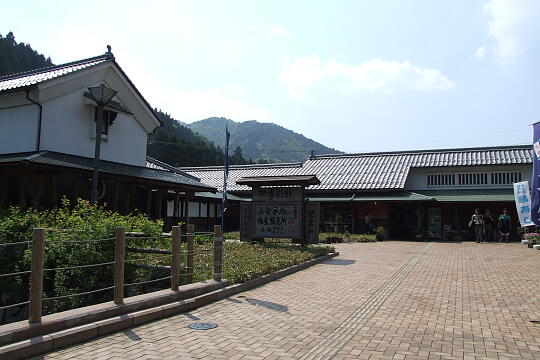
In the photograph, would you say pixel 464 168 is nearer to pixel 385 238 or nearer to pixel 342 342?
pixel 385 238

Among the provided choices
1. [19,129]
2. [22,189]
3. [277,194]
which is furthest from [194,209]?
[22,189]

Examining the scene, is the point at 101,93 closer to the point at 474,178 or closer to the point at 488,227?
the point at 488,227

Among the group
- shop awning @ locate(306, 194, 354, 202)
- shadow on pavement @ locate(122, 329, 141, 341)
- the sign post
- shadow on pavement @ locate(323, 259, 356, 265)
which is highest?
shop awning @ locate(306, 194, 354, 202)

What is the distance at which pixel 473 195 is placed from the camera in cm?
2592

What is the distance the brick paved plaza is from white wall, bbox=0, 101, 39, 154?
1052 centimetres

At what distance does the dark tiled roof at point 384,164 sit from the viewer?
90.0ft

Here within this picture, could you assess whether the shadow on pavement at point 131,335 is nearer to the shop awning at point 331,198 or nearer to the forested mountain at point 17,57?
the shop awning at point 331,198

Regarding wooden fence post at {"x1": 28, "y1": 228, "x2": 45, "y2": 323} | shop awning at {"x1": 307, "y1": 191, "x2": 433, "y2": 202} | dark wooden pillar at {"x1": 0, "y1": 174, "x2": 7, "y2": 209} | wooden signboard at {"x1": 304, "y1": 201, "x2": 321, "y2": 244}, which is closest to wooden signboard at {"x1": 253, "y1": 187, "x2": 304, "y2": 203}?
wooden signboard at {"x1": 304, "y1": 201, "x2": 321, "y2": 244}

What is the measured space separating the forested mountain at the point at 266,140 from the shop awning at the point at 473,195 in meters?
116

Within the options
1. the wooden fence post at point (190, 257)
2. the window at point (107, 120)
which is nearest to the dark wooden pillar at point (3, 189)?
the window at point (107, 120)

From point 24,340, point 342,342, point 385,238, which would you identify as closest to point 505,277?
point 342,342

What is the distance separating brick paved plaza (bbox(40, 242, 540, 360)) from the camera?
5.09 metres

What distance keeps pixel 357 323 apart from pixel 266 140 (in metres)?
164

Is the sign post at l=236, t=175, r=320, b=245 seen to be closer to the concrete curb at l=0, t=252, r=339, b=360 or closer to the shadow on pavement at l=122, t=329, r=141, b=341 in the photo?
the concrete curb at l=0, t=252, r=339, b=360
